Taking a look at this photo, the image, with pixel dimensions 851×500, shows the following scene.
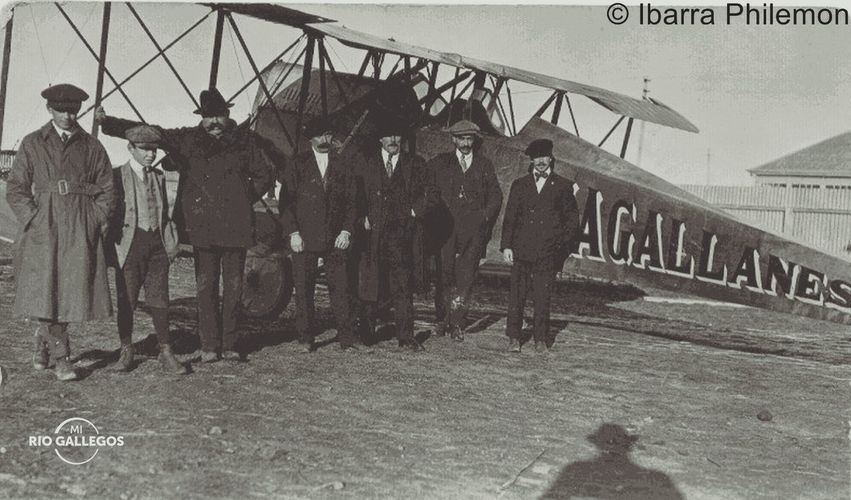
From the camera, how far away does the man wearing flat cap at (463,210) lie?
7.92 metres

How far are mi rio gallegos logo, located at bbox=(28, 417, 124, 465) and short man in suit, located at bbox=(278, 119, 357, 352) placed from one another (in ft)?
8.81

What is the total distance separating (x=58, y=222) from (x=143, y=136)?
87cm

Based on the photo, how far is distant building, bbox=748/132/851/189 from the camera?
23.1 m

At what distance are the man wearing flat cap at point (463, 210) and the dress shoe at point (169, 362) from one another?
2.91 metres

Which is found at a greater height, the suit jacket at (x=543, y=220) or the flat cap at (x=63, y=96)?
the flat cap at (x=63, y=96)

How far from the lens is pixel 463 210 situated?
7.92m

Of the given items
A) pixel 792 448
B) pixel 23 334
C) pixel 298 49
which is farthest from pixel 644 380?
pixel 298 49

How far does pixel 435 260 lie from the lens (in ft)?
27.3

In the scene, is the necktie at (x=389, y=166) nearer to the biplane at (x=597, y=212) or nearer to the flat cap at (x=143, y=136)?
the biplane at (x=597, y=212)

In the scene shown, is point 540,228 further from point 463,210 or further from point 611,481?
point 611,481

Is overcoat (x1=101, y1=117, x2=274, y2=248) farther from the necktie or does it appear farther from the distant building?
Result: the distant building

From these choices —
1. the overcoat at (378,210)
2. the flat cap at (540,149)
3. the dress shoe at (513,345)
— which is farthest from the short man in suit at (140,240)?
the flat cap at (540,149)

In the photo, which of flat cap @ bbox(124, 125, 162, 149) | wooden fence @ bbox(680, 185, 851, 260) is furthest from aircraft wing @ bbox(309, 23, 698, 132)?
wooden fence @ bbox(680, 185, 851, 260)

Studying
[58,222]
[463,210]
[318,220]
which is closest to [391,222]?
[318,220]
